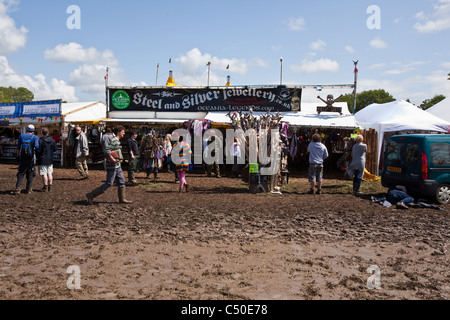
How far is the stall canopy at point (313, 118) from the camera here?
1444 centimetres

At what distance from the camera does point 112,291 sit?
12.5ft

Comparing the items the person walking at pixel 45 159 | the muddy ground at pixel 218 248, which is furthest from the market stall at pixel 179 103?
the muddy ground at pixel 218 248

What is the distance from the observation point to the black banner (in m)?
16.5

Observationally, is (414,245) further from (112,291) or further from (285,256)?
(112,291)

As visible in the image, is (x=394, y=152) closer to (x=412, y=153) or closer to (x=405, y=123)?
(x=412, y=153)

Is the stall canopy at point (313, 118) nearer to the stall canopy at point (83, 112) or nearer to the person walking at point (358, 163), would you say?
the person walking at point (358, 163)

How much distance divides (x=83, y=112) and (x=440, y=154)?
17038 millimetres

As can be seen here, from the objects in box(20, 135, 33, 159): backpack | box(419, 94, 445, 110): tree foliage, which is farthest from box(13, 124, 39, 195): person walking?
box(419, 94, 445, 110): tree foliage

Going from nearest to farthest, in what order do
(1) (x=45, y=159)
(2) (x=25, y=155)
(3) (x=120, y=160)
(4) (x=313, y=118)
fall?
(3) (x=120, y=160) → (2) (x=25, y=155) → (1) (x=45, y=159) → (4) (x=313, y=118)

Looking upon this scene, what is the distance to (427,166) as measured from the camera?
8.73m

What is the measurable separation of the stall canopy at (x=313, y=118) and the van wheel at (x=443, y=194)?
556cm

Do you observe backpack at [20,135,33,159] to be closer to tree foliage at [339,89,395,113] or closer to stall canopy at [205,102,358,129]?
stall canopy at [205,102,358,129]

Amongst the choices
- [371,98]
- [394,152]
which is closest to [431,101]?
[371,98]
